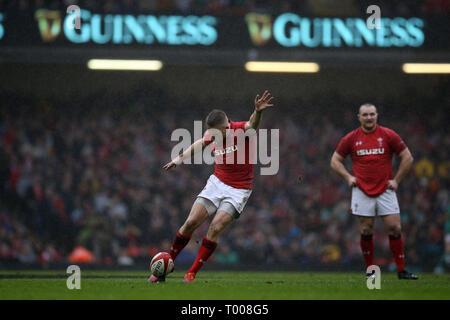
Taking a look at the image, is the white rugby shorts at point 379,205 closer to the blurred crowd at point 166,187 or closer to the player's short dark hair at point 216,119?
the player's short dark hair at point 216,119

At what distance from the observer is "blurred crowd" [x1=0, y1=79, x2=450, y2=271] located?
17531 millimetres

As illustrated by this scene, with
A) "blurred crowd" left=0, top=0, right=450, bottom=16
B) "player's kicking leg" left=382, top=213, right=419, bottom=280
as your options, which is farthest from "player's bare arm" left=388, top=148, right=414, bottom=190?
Result: "blurred crowd" left=0, top=0, right=450, bottom=16

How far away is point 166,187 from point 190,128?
90.6 inches

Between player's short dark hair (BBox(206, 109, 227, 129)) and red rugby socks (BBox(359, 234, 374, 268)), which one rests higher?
player's short dark hair (BBox(206, 109, 227, 129))

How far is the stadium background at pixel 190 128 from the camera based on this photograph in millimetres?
17141

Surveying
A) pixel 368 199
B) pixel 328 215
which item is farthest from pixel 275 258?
pixel 368 199

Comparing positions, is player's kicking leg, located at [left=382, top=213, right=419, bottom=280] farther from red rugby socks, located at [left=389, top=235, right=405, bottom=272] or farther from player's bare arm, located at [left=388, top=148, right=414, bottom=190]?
player's bare arm, located at [left=388, top=148, right=414, bottom=190]

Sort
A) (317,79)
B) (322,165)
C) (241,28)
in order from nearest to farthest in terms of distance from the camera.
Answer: (241,28)
(322,165)
(317,79)

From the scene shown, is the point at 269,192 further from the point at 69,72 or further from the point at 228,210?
the point at 228,210

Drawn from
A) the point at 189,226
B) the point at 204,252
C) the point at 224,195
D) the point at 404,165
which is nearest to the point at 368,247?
the point at 404,165

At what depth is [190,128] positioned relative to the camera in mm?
20594

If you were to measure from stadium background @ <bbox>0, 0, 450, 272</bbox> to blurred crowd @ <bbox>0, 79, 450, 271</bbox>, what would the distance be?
36 mm

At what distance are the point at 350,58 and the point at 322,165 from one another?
3.52m

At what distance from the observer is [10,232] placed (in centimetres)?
1739
